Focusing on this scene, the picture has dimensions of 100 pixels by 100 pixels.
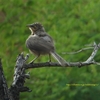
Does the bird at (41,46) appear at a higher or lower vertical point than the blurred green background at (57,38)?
higher

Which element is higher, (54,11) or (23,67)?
(23,67)

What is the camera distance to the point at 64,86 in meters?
10.4

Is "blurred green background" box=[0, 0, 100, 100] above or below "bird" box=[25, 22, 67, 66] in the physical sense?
below

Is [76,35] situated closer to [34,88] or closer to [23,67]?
[34,88]

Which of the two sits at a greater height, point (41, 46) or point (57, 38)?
point (41, 46)

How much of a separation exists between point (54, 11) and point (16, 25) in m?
1.00

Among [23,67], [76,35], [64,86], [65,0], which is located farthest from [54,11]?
[23,67]

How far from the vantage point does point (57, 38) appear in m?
10.9

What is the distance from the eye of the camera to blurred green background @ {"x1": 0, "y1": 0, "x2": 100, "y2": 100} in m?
10.5

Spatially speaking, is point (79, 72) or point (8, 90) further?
point (79, 72)

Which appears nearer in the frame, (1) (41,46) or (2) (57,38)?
(1) (41,46)

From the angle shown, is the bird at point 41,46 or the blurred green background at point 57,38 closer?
the bird at point 41,46

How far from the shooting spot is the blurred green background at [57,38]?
34.5 feet

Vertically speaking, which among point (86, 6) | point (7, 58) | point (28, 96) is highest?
point (86, 6)
